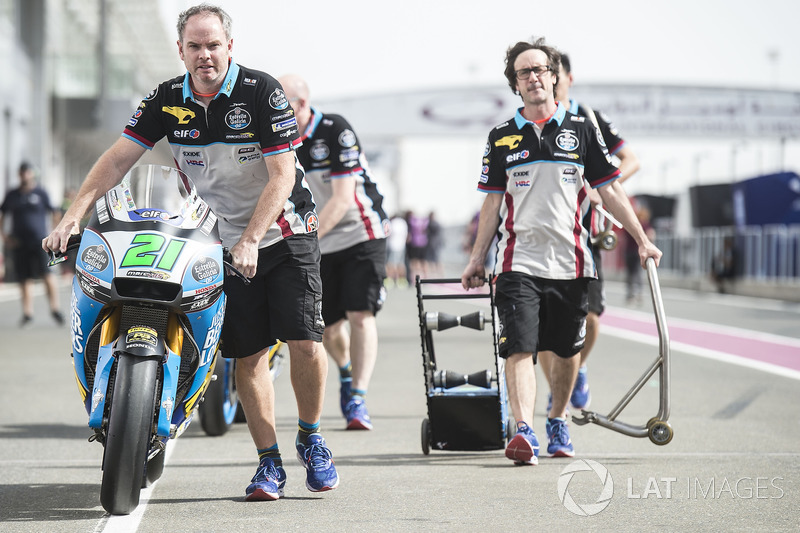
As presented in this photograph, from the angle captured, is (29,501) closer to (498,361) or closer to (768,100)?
(498,361)

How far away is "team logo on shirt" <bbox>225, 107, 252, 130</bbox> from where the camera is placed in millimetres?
5004

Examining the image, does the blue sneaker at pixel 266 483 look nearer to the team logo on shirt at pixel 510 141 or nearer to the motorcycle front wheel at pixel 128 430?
the motorcycle front wheel at pixel 128 430

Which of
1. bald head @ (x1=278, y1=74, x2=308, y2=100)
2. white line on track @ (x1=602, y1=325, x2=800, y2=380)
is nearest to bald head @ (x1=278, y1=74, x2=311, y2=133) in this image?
bald head @ (x1=278, y1=74, x2=308, y2=100)

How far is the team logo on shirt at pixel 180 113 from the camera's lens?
5.05m

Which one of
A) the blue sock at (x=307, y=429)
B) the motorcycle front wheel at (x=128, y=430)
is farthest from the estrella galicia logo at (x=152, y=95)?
the blue sock at (x=307, y=429)

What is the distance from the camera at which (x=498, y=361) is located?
631 centimetres

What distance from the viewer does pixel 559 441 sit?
20.2ft

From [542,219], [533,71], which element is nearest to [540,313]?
[542,219]

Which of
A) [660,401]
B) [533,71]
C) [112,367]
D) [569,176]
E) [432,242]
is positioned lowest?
[660,401]

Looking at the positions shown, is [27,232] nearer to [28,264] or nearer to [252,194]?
[28,264]

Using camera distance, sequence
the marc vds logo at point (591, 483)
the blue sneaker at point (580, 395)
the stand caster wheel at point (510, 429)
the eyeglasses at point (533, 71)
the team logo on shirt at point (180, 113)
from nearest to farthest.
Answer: the marc vds logo at point (591, 483), the team logo on shirt at point (180, 113), the eyeglasses at point (533, 71), the stand caster wheel at point (510, 429), the blue sneaker at point (580, 395)

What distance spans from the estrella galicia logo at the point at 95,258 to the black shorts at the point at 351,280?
10.4 feet

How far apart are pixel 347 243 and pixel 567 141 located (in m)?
2.01

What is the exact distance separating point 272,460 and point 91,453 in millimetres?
1646
